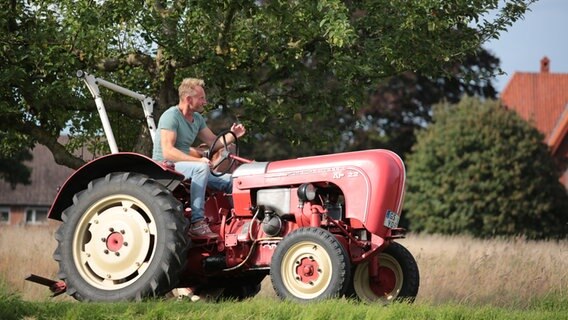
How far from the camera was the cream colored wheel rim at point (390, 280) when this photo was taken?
9336 mm

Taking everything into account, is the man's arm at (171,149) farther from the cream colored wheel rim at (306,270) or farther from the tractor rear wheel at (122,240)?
the cream colored wheel rim at (306,270)

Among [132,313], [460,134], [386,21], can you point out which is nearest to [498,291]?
[386,21]

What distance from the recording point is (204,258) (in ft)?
30.8

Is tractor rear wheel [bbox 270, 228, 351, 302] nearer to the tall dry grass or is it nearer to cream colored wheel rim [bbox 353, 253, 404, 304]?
cream colored wheel rim [bbox 353, 253, 404, 304]

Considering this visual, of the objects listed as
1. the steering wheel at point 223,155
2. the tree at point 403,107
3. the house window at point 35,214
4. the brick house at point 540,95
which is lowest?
the house window at point 35,214

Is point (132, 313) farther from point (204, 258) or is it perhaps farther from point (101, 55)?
point (101, 55)

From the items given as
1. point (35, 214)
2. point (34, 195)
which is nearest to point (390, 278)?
point (34, 195)

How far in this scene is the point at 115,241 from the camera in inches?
361

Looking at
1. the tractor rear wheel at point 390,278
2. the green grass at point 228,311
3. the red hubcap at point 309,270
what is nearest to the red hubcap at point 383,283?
the tractor rear wheel at point 390,278

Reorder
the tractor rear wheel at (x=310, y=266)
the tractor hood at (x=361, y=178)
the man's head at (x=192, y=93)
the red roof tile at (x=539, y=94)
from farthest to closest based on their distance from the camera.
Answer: the red roof tile at (x=539, y=94), the man's head at (x=192, y=93), the tractor hood at (x=361, y=178), the tractor rear wheel at (x=310, y=266)

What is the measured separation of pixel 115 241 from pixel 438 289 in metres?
4.47

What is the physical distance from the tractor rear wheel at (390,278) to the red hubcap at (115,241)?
1.95 m

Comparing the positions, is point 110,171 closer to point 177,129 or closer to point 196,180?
point 177,129

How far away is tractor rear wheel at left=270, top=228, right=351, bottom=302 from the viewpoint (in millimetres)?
8477
